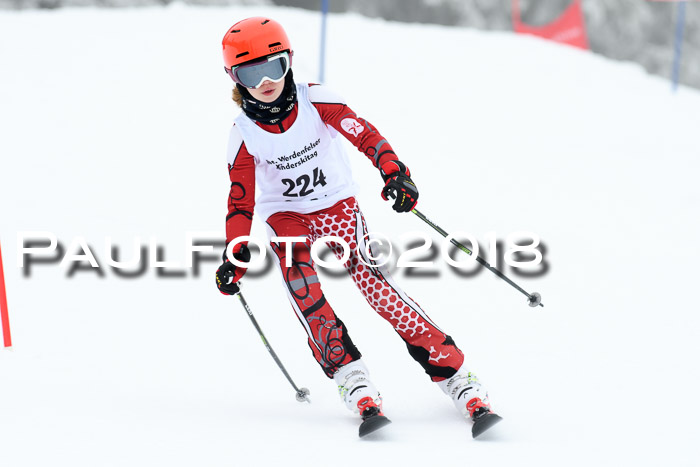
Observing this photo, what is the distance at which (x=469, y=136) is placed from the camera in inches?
295

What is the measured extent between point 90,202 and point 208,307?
1.86m

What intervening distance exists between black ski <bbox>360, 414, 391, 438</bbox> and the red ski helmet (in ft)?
4.67

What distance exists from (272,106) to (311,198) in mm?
411

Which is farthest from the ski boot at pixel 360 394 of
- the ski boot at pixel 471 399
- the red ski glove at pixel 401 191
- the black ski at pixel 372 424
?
the red ski glove at pixel 401 191

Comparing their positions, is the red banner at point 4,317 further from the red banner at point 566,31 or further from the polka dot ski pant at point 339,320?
the red banner at point 566,31

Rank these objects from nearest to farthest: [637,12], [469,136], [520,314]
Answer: [520,314] → [469,136] → [637,12]

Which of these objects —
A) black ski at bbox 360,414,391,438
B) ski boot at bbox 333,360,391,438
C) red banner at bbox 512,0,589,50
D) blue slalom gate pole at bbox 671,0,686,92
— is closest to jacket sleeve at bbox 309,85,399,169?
ski boot at bbox 333,360,391,438

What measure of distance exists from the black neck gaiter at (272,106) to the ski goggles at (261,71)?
0.22 feet

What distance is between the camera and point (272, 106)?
308 cm

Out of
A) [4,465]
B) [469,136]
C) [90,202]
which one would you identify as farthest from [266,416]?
[469,136]

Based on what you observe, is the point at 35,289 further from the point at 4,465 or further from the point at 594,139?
the point at 594,139

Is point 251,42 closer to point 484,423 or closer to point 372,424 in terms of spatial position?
point 372,424

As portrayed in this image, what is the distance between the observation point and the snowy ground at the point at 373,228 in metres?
2.99

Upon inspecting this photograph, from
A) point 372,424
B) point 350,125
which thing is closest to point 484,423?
point 372,424
